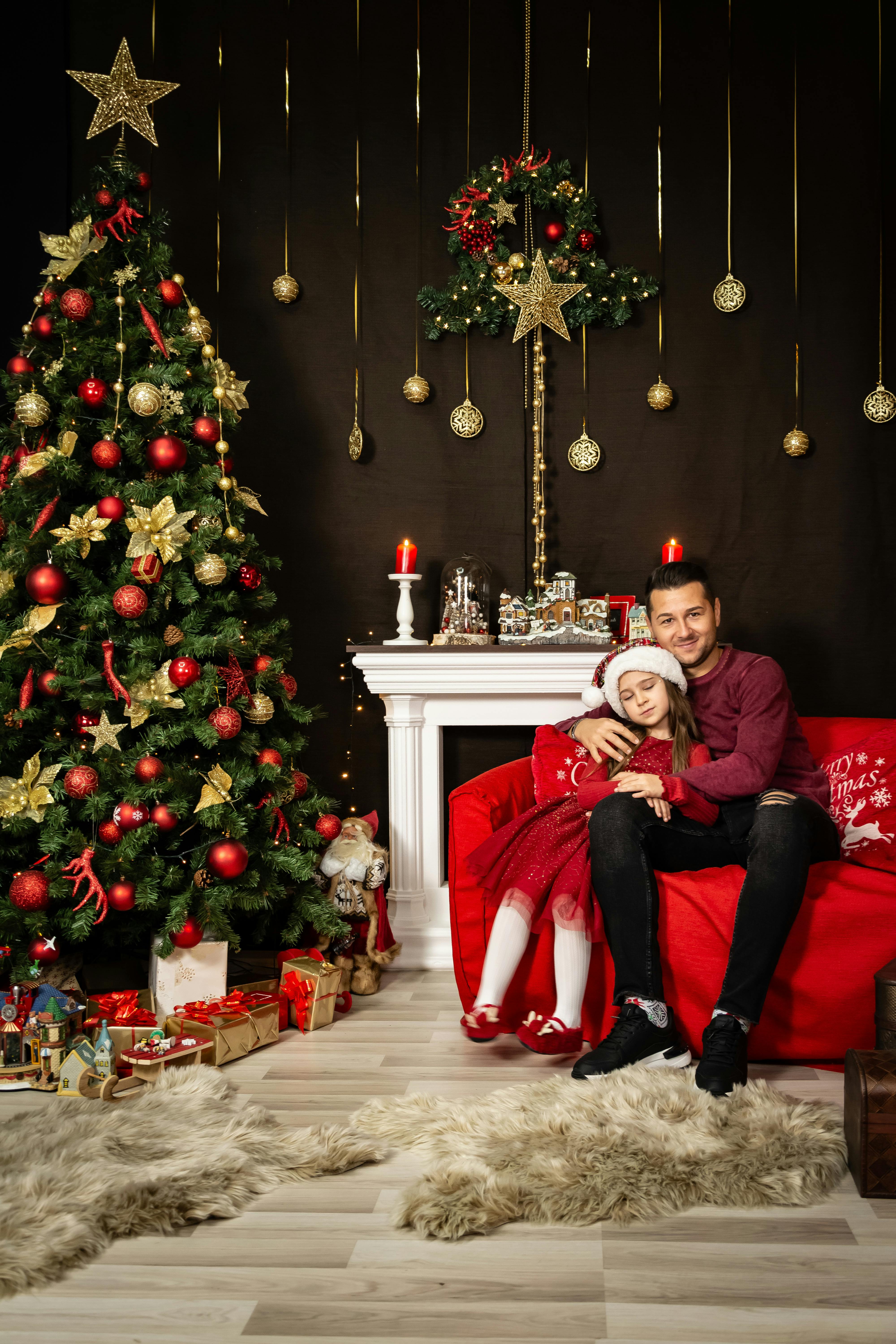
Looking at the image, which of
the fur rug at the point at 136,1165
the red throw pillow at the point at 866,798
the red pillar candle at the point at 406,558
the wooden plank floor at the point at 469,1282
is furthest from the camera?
the red pillar candle at the point at 406,558

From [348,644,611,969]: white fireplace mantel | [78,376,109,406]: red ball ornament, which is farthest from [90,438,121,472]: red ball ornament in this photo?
[348,644,611,969]: white fireplace mantel

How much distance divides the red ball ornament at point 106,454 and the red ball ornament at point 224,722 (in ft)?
2.37

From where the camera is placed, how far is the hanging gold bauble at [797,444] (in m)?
3.73

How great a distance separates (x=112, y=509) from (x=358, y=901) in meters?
1.33

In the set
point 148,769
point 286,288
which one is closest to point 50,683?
point 148,769

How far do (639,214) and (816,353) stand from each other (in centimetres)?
82

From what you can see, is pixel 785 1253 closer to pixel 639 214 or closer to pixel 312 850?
pixel 312 850

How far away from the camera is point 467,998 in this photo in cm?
274

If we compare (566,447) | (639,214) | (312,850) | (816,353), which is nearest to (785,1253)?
(312,850)

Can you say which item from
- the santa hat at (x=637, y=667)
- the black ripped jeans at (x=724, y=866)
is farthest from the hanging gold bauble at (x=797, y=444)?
the black ripped jeans at (x=724, y=866)

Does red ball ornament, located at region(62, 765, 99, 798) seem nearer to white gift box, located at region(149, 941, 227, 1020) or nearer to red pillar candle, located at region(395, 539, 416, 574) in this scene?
white gift box, located at region(149, 941, 227, 1020)

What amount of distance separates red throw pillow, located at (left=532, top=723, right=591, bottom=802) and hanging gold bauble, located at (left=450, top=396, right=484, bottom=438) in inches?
54.6

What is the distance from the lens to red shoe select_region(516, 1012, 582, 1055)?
2436 mm

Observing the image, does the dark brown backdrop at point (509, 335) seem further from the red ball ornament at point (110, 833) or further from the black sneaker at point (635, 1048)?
the black sneaker at point (635, 1048)
